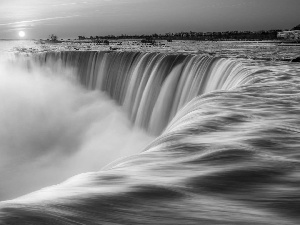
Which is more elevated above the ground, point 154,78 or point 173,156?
point 154,78

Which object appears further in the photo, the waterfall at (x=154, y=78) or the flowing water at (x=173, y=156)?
the waterfall at (x=154, y=78)

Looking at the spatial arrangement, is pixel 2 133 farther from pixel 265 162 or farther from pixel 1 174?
pixel 265 162

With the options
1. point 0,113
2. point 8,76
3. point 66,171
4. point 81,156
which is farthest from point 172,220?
point 8,76

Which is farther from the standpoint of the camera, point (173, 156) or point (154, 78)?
point (154, 78)

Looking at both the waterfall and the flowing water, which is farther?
the waterfall
